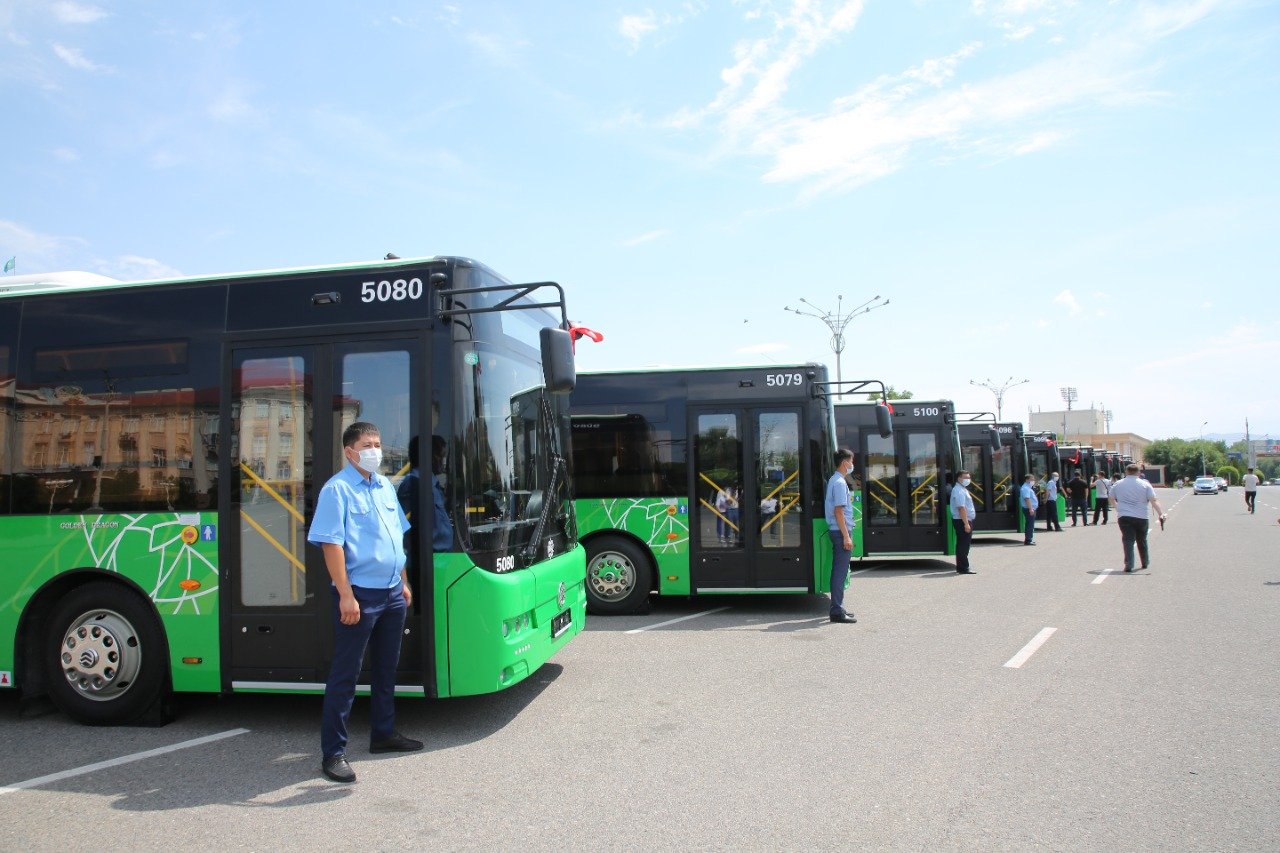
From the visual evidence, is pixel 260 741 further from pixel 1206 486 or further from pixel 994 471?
pixel 1206 486

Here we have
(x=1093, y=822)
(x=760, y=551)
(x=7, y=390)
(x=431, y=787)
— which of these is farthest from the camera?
(x=760, y=551)

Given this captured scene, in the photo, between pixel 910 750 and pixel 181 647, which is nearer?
pixel 910 750

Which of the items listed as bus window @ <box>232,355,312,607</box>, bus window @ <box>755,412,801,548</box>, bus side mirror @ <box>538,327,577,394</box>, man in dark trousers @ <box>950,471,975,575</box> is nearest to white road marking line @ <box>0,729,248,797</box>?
bus window @ <box>232,355,312,607</box>

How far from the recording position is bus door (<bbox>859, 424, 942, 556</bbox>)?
16250mm

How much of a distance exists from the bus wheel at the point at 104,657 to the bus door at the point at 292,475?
2.21 feet

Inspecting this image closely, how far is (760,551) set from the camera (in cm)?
1061

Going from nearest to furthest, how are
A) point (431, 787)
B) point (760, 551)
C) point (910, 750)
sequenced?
point (431, 787)
point (910, 750)
point (760, 551)

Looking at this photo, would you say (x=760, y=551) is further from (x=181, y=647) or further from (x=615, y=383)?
(x=181, y=647)

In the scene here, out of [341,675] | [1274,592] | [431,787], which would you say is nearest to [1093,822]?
[431,787]

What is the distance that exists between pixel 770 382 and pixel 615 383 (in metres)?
2.00

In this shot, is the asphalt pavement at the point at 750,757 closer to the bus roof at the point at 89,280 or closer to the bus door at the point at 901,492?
the bus roof at the point at 89,280

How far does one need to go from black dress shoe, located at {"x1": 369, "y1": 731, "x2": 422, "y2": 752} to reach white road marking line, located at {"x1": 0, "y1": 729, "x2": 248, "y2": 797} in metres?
1.21

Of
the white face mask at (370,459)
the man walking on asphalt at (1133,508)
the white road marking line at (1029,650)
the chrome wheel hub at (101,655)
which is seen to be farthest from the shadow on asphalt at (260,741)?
the man walking on asphalt at (1133,508)

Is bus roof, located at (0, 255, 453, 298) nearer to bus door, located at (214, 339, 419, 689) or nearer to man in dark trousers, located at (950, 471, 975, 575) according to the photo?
bus door, located at (214, 339, 419, 689)
